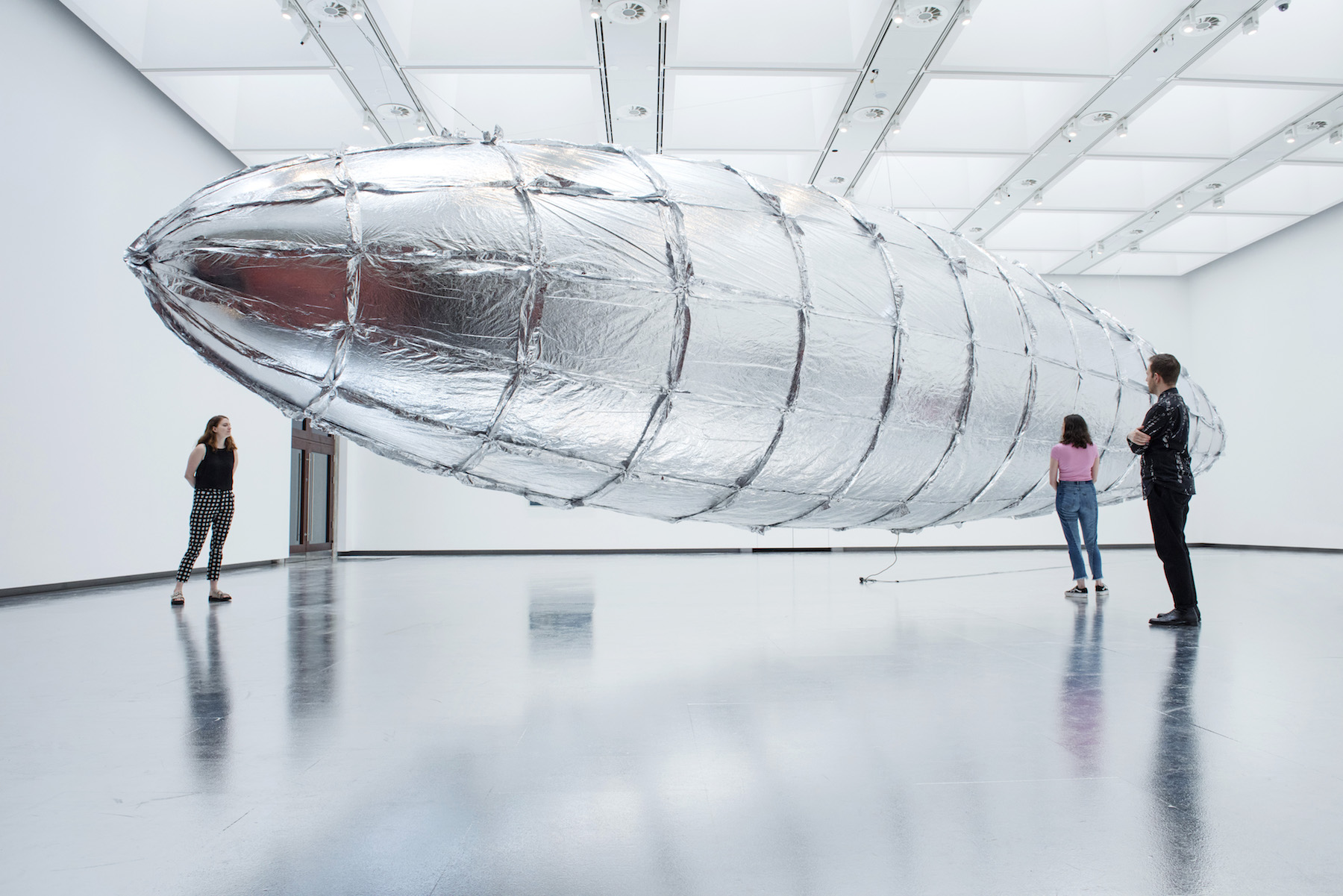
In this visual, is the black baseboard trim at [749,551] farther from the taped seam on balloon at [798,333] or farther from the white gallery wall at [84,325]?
the taped seam on balloon at [798,333]

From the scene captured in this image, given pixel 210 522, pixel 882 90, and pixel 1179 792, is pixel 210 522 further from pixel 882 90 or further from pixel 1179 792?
pixel 882 90

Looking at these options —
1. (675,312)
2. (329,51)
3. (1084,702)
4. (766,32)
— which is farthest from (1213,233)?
(675,312)

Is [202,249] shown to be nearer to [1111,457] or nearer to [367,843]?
[367,843]

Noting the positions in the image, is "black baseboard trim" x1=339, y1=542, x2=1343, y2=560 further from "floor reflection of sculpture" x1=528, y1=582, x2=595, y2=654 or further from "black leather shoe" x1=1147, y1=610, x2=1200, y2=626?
"black leather shoe" x1=1147, y1=610, x2=1200, y2=626

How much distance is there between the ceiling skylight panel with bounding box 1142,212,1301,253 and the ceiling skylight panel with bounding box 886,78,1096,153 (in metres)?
5.30

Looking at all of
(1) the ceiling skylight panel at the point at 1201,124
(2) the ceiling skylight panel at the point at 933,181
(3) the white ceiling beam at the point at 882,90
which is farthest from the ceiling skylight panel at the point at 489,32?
(1) the ceiling skylight panel at the point at 1201,124

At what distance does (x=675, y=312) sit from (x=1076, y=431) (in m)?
2.78

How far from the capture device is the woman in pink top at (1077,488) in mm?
4355

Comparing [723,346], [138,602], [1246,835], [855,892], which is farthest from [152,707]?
[138,602]

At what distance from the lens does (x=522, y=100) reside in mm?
9523

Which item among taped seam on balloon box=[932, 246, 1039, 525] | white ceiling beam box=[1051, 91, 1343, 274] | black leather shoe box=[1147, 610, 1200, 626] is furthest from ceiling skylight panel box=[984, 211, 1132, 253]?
taped seam on balloon box=[932, 246, 1039, 525]

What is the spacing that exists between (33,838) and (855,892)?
72.5 inches

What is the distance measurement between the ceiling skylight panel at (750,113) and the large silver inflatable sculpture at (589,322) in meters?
6.87

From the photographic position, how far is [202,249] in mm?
2326
